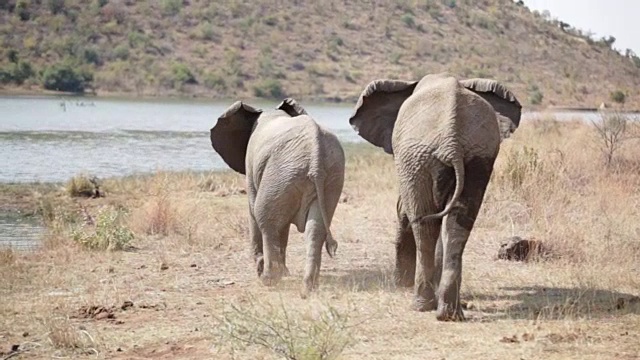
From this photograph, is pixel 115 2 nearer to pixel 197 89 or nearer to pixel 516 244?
pixel 197 89

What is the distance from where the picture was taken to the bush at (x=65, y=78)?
48.1 metres

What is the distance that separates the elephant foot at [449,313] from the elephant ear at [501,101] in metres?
1.62

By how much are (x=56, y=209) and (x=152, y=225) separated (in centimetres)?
345

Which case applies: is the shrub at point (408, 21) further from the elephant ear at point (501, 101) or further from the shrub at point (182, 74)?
the elephant ear at point (501, 101)

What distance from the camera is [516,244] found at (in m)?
11.6

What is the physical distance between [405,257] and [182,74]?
4288 cm

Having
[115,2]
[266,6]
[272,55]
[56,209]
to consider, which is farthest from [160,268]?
[266,6]

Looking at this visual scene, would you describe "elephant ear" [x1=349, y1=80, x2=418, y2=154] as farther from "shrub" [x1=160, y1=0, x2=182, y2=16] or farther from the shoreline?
"shrub" [x1=160, y1=0, x2=182, y2=16]

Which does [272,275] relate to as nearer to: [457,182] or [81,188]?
[457,182]

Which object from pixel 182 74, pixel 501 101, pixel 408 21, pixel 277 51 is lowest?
pixel 182 74

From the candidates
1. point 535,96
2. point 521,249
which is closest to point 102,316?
point 521,249

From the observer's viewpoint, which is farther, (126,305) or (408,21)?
(408,21)

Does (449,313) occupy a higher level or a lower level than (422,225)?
lower

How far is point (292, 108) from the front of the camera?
1104 cm
